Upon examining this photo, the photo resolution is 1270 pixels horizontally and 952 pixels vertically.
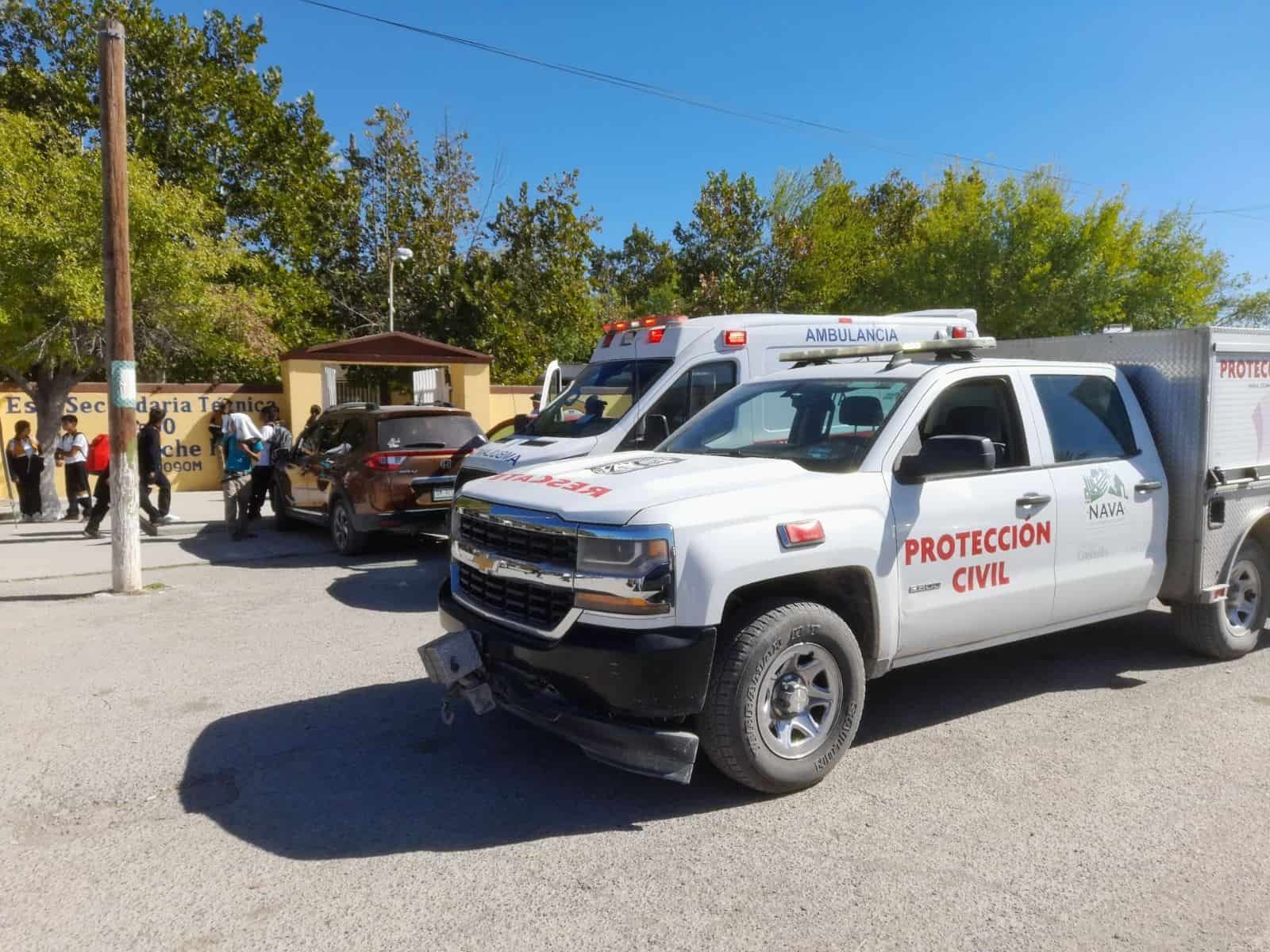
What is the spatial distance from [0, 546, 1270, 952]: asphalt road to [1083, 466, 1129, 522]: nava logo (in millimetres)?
1053

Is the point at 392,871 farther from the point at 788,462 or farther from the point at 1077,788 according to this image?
the point at 1077,788

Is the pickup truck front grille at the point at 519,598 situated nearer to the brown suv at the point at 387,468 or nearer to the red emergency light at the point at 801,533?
the red emergency light at the point at 801,533

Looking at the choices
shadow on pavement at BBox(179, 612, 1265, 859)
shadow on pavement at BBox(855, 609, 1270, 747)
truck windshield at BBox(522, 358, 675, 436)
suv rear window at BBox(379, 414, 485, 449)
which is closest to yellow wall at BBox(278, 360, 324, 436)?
suv rear window at BBox(379, 414, 485, 449)

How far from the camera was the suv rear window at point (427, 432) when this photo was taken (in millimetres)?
10359

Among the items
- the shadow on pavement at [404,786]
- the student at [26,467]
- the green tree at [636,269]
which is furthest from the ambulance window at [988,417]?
the green tree at [636,269]

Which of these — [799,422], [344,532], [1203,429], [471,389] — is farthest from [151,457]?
[1203,429]

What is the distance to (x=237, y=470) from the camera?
12172 millimetres

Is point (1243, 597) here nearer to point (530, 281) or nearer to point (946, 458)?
point (946, 458)

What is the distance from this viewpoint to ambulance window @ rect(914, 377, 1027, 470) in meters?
5.00

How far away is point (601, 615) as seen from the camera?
12.5 ft

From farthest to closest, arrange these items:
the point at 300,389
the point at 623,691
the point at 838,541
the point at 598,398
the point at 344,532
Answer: the point at 300,389, the point at 344,532, the point at 598,398, the point at 838,541, the point at 623,691

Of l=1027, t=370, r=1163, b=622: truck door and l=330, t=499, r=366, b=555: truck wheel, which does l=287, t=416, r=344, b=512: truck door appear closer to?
l=330, t=499, r=366, b=555: truck wheel

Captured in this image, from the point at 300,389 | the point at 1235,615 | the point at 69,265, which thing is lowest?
the point at 1235,615

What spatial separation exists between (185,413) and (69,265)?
5.36 m
